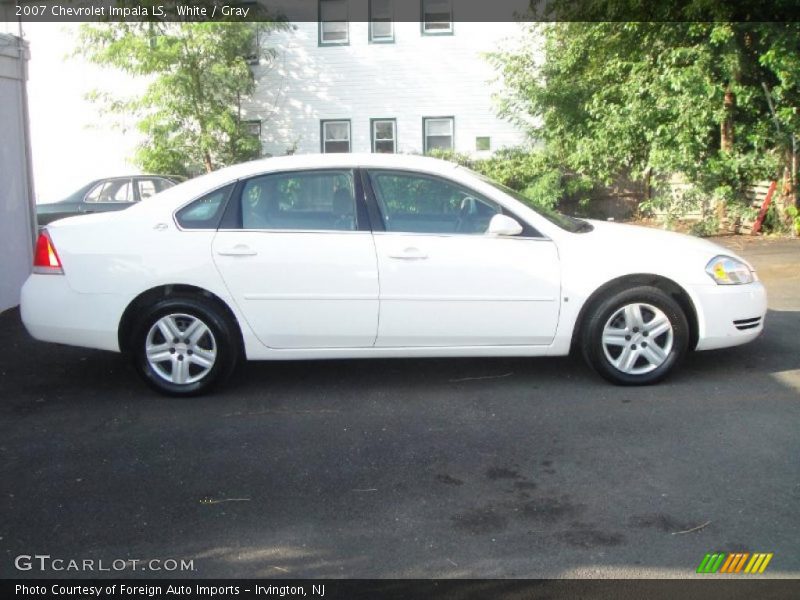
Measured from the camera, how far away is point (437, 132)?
2241 centimetres

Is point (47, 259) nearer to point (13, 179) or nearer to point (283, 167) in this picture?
point (283, 167)

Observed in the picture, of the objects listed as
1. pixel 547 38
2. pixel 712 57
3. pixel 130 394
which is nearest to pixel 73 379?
pixel 130 394

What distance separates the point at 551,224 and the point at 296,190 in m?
1.75

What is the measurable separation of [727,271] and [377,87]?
17.1 m

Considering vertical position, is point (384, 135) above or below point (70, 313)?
above

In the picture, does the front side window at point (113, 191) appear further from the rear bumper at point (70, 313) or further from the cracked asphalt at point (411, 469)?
the rear bumper at point (70, 313)

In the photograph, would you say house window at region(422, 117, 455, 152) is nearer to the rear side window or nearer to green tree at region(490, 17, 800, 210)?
green tree at region(490, 17, 800, 210)

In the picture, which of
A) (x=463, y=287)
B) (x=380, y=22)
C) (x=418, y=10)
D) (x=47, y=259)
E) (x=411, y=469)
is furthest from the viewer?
(x=380, y=22)

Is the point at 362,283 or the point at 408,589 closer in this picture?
the point at 408,589

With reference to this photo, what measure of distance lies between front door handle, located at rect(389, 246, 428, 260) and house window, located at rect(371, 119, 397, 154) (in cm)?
1662

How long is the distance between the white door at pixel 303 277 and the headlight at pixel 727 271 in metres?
2.28

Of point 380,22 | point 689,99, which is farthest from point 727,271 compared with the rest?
point 380,22

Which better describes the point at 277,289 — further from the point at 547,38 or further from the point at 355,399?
the point at 547,38

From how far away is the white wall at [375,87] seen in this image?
22.0m
